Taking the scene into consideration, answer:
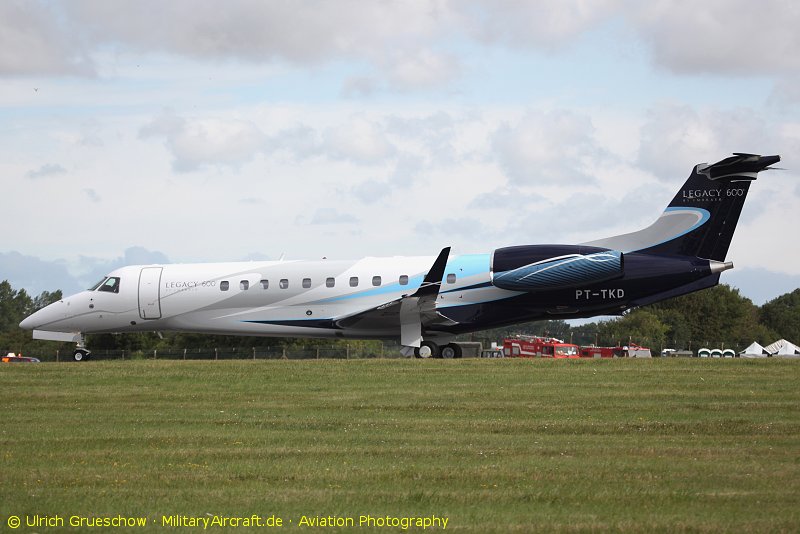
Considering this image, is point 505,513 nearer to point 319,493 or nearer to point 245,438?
point 319,493

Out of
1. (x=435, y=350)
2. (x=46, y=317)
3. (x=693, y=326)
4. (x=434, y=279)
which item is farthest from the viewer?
(x=693, y=326)

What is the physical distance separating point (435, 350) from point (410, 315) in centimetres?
153

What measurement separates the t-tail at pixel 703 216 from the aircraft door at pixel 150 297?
13.8 m

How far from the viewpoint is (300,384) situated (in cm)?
2233

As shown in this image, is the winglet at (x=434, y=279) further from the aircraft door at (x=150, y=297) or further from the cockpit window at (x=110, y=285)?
the cockpit window at (x=110, y=285)

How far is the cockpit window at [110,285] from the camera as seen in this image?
1283 inches

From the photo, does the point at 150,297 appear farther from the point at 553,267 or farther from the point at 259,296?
the point at 553,267

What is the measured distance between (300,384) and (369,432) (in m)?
6.78

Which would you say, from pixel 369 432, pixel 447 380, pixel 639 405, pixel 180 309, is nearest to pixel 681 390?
pixel 639 405

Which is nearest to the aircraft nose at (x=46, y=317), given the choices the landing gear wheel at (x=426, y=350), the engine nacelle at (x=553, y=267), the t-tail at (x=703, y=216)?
the landing gear wheel at (x=426, y=350)

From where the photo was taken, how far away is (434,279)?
28.7m

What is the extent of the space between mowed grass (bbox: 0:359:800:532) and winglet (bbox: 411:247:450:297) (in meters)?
4.44

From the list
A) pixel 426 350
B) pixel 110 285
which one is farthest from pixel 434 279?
pixel 110 285

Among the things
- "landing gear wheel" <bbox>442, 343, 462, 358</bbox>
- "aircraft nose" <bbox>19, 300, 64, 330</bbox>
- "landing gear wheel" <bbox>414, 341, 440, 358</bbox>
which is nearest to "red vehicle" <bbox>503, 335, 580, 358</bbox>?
"landing gear wheel" <bbox>442, 343, 462, 358</bbox>
